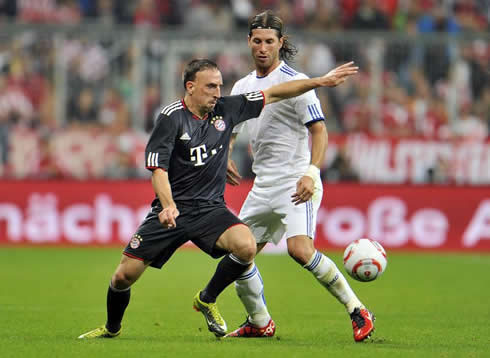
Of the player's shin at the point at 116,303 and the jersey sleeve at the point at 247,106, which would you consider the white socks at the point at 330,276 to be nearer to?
the jersey sleeve at the point at 247,106

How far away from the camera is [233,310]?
10.4m

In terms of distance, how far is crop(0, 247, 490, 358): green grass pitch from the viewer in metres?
7.47

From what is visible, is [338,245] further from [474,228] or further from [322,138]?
[322,138]

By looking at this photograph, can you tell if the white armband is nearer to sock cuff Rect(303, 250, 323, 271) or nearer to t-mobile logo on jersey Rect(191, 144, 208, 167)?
sock cuff Rect(303, 250, 323, 271)

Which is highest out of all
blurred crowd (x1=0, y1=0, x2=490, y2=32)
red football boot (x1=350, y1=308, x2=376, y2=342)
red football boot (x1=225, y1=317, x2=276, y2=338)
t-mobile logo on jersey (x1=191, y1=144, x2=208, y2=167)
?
blurred crowd (x1=0, y1=0, x2=490, y2=32)

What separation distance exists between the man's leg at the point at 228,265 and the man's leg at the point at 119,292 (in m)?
0.58

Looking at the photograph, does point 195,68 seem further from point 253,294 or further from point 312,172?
point 253,294

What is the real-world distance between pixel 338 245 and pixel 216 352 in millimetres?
10254

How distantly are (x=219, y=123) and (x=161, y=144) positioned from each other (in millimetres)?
595

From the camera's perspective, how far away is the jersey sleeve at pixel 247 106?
802 centimetres

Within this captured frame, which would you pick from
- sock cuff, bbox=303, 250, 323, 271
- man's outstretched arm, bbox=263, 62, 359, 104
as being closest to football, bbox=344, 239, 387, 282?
sock cuff, bbox=303, 250, 323, 271

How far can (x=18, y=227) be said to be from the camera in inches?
693

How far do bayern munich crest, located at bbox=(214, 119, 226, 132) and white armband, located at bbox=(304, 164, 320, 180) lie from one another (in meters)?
0.73

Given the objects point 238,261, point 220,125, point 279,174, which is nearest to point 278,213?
point 279,174
